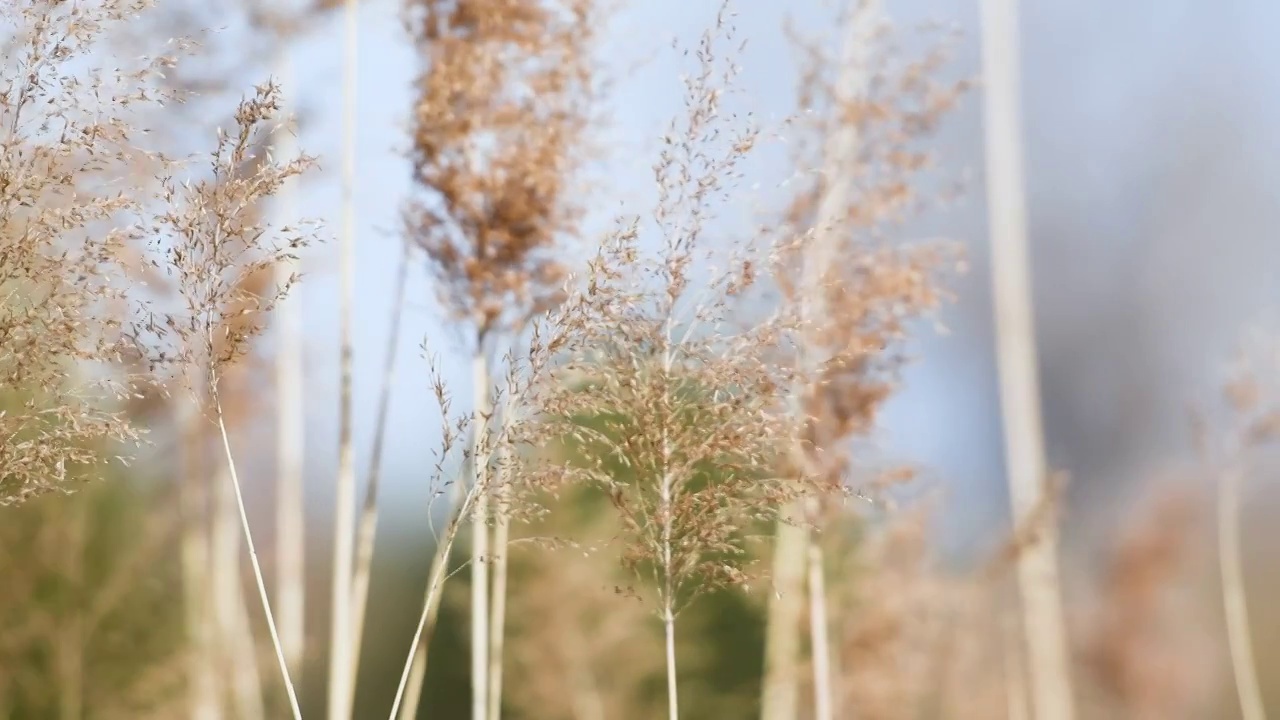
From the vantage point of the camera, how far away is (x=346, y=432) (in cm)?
446

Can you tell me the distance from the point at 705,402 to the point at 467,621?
9.88 metres

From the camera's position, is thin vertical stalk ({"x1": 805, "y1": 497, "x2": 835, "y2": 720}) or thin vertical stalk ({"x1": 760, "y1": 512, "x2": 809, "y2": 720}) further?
thin vertical stalk ({"x1": 760, "y1": 512, "x2": 809, "y2": 720})

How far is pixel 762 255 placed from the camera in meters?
3.40

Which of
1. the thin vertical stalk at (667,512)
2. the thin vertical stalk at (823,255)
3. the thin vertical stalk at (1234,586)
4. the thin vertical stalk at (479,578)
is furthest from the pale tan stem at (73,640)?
the thin vertical stalk at (1234,586)

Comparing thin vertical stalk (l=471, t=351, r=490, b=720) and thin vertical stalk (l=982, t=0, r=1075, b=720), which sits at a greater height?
thin vertical stalk (l=982, t=0, r=1075, b=720)

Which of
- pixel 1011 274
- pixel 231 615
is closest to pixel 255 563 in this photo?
pixel 231 615

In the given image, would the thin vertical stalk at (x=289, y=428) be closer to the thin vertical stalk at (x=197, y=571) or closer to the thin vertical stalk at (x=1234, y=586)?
the thin vertical stalk at (x=197, y=571)

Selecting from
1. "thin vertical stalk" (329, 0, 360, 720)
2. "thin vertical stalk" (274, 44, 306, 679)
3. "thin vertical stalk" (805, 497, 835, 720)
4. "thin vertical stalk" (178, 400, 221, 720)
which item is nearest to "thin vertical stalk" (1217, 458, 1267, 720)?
"thin vertical stalk" (805, 497, 835, 720)

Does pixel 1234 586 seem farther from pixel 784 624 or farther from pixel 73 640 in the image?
pixel 73 640

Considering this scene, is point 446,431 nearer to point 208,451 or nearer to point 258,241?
point 258,241

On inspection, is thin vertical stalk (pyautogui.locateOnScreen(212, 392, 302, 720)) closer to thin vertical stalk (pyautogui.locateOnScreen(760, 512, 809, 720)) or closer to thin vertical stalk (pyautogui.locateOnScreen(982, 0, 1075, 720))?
thin vertical stalk (pyautogui.locateOnScreen(760, 512, 809, 720))

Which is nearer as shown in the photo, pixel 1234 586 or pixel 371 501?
pixel 371 501

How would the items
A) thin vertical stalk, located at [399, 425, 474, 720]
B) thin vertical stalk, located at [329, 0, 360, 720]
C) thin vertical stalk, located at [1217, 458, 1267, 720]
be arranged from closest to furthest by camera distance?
1. thin vertical stalk, located at [399, 425, 474, 720]
2. thin vertical stalk, located at [329, 0, 360, 720]
3. thin vertical stalk, located at [1217, 458, 1267, 720]

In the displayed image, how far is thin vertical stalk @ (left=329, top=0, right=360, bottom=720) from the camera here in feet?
14.3
